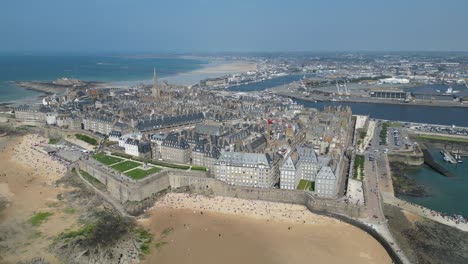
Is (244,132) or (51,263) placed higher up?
(244,132)

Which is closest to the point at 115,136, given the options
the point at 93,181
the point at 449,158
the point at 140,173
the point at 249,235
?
the point at 93,181

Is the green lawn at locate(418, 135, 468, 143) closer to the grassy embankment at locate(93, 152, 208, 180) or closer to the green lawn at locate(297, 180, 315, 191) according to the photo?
the green lawn at locate(297, 180, 315, 191)

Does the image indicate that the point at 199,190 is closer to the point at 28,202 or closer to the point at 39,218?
the point at 39,218

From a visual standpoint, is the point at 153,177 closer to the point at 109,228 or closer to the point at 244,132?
the point at 109,228

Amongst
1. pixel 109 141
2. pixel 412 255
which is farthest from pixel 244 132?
pixel 412 255

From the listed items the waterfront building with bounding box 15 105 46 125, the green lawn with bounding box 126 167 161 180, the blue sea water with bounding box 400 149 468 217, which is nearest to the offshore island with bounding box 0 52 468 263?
the green lawn with bounding box 126 167 161 180

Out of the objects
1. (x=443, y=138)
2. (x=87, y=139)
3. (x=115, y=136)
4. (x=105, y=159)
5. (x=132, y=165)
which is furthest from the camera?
(x=443, y=138)

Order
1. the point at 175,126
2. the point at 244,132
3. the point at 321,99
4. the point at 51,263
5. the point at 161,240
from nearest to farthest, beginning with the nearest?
1. the point at 51,263
2. the point at 161,240
3. the point at 244,132
4. the point at 175,126
5. the point at 321,99
